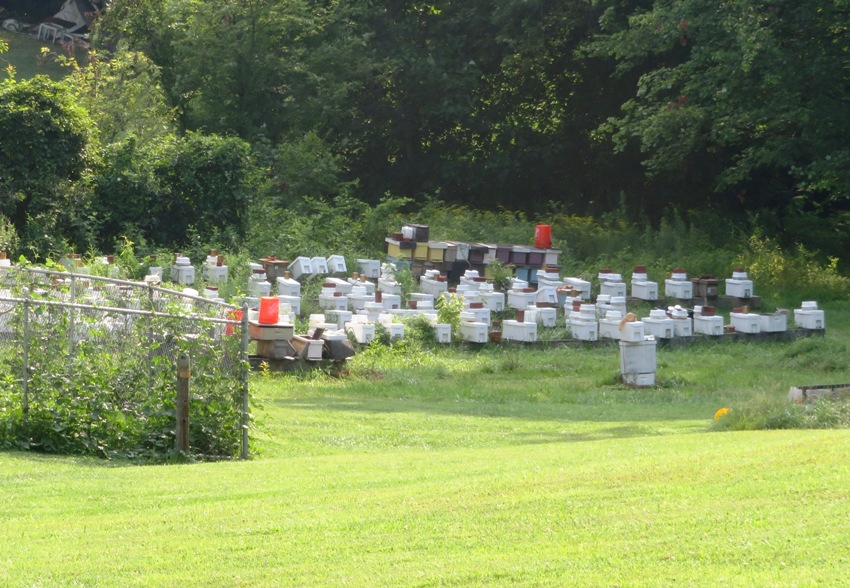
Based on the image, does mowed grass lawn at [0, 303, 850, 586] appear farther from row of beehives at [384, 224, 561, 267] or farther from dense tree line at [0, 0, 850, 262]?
dense tree line at [0, 0, 850, 262]

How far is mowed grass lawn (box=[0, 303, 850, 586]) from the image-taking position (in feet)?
22.7

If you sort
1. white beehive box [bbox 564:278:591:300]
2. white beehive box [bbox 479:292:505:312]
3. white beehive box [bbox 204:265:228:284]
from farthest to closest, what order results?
white beehive box [bbox 564:278:591:300], white beehive box [bbox 479:292:505:312], white beehive box [bbox 204:265:228:284]

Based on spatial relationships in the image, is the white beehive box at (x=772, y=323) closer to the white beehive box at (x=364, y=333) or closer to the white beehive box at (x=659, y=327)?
the white beehive box at (x=659, y=327)

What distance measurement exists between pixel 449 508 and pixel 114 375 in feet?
16.8

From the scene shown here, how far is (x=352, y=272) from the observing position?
25266 mm

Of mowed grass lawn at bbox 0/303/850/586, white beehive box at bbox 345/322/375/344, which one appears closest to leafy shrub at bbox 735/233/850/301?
white beehive box at bbox 345/322/375/344

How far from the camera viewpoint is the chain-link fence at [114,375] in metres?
12.3

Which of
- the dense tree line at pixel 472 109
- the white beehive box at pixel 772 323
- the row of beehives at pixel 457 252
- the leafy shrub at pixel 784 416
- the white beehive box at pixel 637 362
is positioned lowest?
the leafy shrub at pixel 784 416

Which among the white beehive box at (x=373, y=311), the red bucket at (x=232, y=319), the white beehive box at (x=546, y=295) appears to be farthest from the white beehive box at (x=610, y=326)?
the red bucket at (x=232, y=319)

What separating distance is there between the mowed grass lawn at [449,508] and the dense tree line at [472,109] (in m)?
14.0

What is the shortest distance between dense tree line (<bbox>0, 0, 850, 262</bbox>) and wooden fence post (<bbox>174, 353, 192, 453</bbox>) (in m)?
14.8

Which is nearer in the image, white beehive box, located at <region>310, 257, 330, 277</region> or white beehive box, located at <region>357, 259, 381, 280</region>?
white beehive box, located at <region>310, 257, 330, 277</region>

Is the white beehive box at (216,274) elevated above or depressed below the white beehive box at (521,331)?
above

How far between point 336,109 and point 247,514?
27.7m
